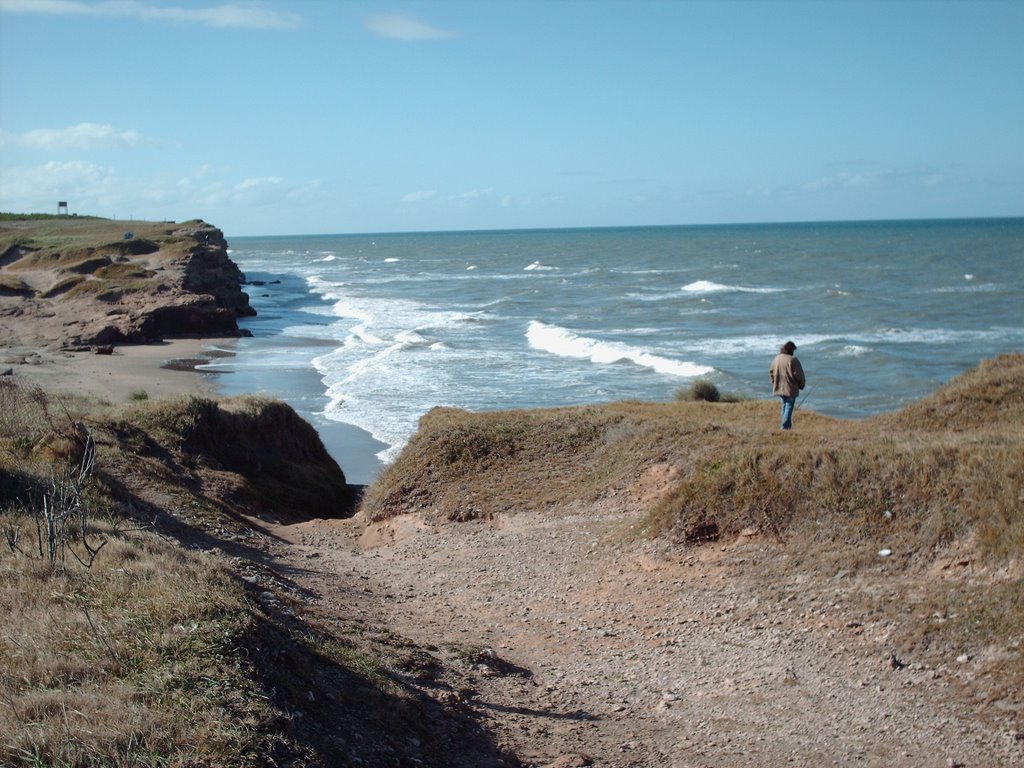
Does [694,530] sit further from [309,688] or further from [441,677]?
[309,688]

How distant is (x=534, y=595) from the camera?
10.9m

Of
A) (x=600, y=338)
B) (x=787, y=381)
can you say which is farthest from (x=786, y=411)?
(x=600, y=338)

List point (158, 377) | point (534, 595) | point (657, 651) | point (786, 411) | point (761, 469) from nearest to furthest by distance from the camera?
1. point (657, 651)
2. point (534, 595)
3. point (761, 469)
4. point (786, 411)
5. point (158, 377)

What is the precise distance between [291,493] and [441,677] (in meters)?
10.2

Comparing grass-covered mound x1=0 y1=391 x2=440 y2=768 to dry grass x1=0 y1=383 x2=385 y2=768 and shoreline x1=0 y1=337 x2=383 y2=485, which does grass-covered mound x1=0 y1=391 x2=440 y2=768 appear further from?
shoreline x1=0 y1=337 x2=383 y2=485

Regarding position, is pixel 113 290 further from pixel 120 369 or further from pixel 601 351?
pixel 601 351

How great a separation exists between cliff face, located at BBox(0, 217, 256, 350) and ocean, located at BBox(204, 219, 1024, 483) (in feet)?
10.6

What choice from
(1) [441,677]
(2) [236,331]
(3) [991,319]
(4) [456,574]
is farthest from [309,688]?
(3) [991,319]

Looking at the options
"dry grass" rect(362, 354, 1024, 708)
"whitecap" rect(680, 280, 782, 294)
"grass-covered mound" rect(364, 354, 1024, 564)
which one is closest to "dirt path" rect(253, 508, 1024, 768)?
"dry grass" rect(362, 354, 1024, 708)

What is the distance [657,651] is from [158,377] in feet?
93.2

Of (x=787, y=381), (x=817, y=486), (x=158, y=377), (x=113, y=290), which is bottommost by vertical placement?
(x=158, y=377)

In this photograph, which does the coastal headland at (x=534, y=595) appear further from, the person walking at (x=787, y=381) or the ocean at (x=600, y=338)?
the ocean at (x=600, y=338)

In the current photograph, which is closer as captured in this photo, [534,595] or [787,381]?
[534,595]

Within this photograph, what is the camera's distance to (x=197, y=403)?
17594 millimetres
